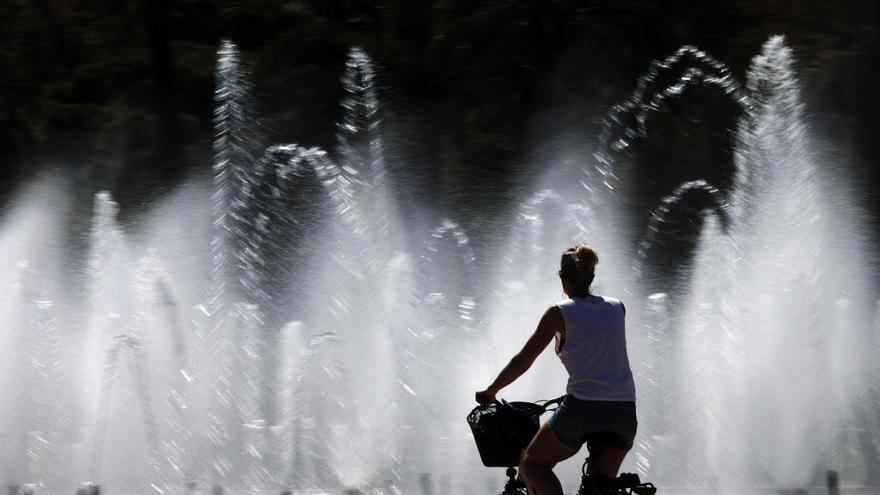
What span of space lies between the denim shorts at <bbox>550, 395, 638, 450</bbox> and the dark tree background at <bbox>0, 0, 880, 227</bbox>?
1900cm

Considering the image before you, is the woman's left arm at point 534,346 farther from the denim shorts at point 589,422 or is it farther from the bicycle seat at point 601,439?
the bicycle seat at point 601,439

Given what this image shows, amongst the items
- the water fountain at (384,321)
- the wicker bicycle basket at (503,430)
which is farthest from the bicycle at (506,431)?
the water fountain at (384,321)

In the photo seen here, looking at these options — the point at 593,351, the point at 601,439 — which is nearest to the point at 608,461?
the point at 601,439

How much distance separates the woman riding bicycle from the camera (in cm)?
478

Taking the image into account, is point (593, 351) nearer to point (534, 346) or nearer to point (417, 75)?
point (534, 346)

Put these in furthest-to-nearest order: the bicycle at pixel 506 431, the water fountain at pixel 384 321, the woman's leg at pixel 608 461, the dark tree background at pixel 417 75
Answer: the dark tree background at pixel 417 75 → the water fountain at pixel 384 321 → the bicycle at pixel 506 431 → the woman's leg at pixel 608 461

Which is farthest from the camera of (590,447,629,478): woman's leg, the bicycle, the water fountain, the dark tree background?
the dark tree background

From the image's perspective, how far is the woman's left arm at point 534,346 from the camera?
4.78m

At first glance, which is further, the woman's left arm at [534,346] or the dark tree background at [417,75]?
the dark tree background at [417,75]

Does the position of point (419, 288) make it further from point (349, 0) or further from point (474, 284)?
point (349, 0)

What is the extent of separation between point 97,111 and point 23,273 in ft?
24.9

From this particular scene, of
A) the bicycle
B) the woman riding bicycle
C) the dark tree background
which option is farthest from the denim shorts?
the dark tree background

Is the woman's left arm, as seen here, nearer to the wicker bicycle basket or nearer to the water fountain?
the wicker bicycle basket

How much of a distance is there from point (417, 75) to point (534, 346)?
21.3m
